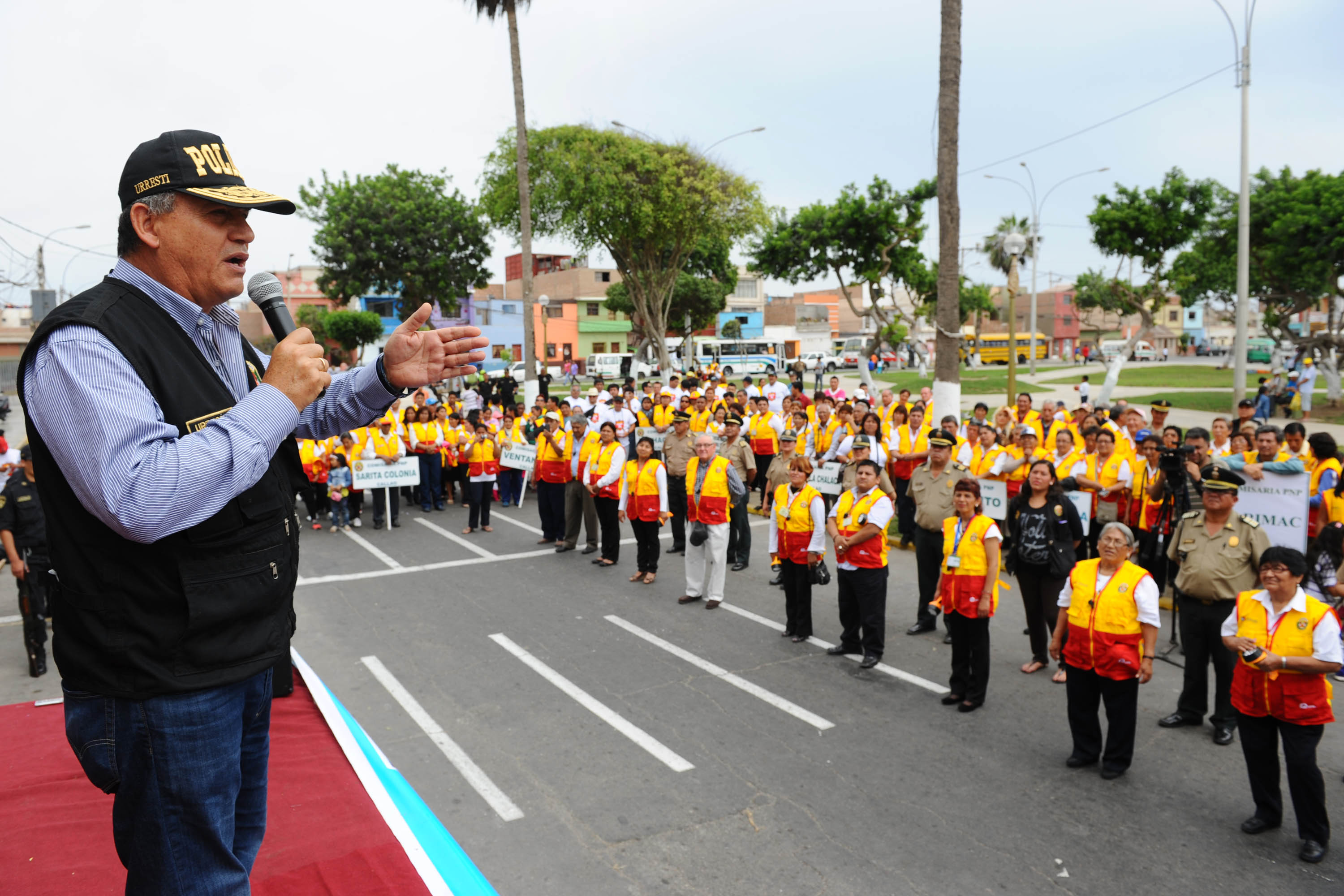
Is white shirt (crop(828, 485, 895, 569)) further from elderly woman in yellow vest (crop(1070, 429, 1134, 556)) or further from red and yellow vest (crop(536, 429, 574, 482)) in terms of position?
red and yellow vest (crop(536, 429, 574, 482))

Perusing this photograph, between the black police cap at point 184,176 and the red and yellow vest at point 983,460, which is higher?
the black police cap at point 184,176

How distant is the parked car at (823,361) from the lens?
55.6 m

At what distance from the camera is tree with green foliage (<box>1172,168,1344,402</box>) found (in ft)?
66.5

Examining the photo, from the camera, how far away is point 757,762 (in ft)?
19.2

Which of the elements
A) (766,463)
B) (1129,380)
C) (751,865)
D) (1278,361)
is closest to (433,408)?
(766,463)

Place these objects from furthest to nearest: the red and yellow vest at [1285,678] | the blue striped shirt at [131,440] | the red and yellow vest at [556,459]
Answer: the red and yellow vest at [556,459]
the red and yellow vest at [1285,678]
the blue striped shirt at [131,440]

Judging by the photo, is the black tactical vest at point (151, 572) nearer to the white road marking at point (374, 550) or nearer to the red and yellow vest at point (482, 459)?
the white road marking at point (374, 550)

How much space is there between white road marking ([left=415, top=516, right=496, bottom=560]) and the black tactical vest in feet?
35.1

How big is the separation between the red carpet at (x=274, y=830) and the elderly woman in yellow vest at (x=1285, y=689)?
4.75m

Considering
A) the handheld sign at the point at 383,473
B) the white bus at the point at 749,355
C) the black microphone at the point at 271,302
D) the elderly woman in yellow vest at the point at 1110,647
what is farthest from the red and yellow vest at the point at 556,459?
the white bus at the point at 749,355

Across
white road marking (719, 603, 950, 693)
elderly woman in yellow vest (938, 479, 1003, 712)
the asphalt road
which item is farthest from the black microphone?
white road marking (719, 603, 950, 693)

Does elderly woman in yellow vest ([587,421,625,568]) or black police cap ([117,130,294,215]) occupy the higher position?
black police cap ([117,130,294,215])

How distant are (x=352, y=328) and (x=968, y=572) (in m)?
41.2

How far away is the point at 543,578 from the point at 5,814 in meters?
7.80
